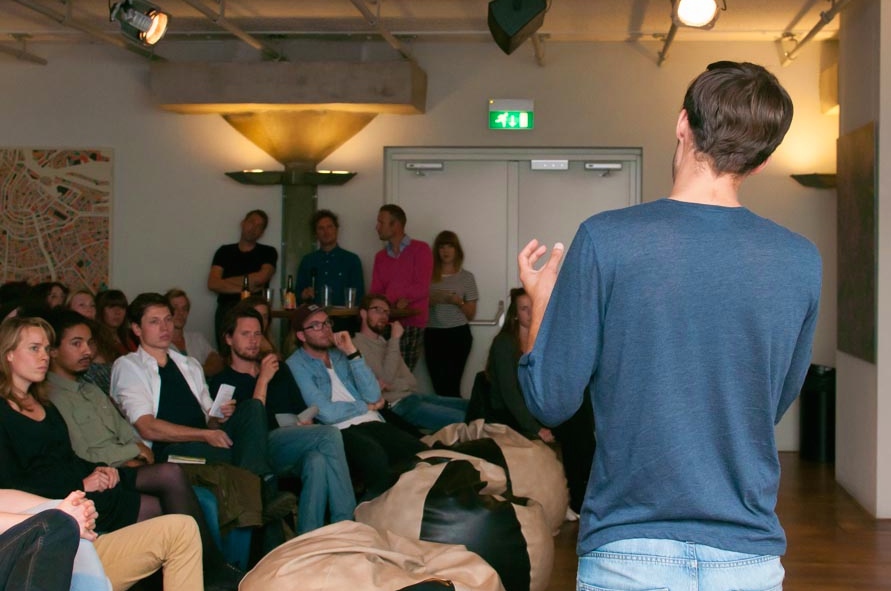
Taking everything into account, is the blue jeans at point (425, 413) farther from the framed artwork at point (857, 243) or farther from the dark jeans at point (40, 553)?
the dark jeans at point (40, 553)

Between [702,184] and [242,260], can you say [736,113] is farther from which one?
[242,260]

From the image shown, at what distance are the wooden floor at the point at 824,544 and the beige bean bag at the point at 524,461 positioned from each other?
0.23 meters

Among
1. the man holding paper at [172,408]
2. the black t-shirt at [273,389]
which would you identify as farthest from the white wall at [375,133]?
the man holding paper at [172,408]

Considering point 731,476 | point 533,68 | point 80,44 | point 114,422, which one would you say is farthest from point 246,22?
point 731,476

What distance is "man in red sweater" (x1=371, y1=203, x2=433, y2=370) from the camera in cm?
837

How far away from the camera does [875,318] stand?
6.11 meters

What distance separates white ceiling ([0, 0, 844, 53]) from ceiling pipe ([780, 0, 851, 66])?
14 centimetres

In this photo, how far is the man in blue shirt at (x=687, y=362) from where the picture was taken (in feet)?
4.93

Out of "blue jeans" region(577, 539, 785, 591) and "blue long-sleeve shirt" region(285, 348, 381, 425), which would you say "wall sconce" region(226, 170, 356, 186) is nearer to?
"blue long-sleeve shirt" region(285, 348, 381, 425)

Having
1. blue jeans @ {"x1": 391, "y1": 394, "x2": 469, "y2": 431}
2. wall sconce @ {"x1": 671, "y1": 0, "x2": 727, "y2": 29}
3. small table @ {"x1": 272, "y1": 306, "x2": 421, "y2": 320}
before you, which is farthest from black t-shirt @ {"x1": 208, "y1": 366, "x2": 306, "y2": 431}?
wall sconce @ {"x1": 671, "y1": 0, "x2": 727, "y2": 29}

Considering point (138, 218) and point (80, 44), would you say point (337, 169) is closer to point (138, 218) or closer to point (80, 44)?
point (138, 218)

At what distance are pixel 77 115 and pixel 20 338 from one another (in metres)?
5.69

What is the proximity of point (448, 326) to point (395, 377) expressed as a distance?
6.40 ft

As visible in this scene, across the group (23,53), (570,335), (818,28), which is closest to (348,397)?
(818,28)
